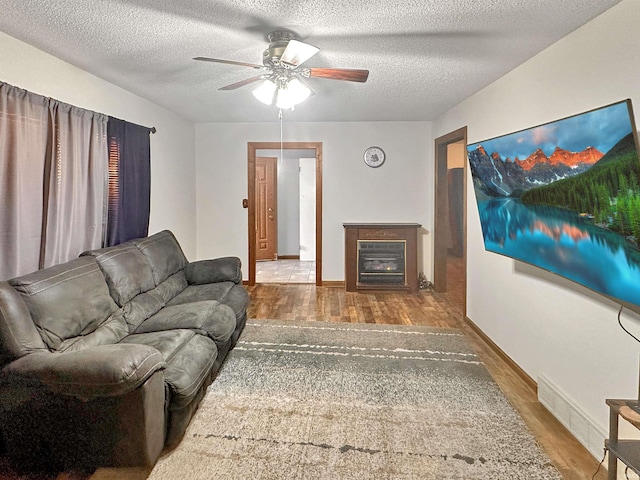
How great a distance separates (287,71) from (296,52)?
1.23 feet

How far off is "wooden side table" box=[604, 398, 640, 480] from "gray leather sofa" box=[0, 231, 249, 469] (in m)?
1.92

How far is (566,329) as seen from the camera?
7.66 feet

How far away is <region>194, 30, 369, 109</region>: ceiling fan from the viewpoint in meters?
2.16

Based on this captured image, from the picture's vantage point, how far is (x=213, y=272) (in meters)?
3.86

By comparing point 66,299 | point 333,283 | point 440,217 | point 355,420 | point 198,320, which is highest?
point 440,217

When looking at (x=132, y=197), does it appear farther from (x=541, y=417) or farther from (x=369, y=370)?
(x=541, y=417)

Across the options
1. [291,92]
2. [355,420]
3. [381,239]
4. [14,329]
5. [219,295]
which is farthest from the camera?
[381,239]

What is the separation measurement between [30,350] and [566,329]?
290 cm

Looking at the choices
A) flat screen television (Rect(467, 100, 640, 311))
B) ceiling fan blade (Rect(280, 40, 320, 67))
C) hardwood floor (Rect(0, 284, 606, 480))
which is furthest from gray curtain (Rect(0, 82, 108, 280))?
flat screen television (Rect(467, 100, 640, 311))

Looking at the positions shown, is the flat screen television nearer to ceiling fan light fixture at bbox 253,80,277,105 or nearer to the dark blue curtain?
ceiling fan light fixture at bbox 253,80,277,105

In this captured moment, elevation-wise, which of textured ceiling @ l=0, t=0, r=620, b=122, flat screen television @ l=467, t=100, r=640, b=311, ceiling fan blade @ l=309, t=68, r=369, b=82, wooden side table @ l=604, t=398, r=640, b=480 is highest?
textured ceiling @ l=0, t=0, r=620, b=122

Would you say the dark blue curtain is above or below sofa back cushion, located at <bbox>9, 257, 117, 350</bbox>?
above

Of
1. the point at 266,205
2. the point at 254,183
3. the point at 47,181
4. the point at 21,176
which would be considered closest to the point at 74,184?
the point at 47,181

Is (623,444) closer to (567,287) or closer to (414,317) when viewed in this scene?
(567,287)
